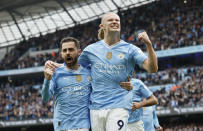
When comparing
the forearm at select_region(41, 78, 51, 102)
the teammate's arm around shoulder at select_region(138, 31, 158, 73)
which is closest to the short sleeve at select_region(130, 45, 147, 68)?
the teammate's arm around shoulder at select_region(138, 31, 158, 73)

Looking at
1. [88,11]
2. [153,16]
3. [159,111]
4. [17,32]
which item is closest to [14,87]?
[17,32]

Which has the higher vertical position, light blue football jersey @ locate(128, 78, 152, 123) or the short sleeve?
the short sleeve

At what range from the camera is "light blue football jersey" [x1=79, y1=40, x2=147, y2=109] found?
4559mm

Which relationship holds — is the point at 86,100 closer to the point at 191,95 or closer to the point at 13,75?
the point at 191,95

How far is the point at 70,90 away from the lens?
16.5ft

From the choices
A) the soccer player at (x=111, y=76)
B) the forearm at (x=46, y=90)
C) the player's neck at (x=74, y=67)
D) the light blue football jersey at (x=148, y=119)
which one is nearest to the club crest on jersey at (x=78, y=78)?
the player's neck at (x=74, y=67)

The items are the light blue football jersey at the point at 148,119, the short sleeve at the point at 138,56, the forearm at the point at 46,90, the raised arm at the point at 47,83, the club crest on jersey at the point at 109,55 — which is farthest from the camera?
the light blue football jersey at the point at 148,119

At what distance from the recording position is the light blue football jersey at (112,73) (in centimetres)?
456

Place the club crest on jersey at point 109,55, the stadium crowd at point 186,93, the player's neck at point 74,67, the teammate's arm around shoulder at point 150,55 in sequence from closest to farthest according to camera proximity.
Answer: the teammate's arm around shoulder at point 150,55
the club crest on jersey at point 109,55
the player's neck at point 74,67
the stadium crowd at point 186,93

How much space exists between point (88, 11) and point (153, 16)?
26.4 ft

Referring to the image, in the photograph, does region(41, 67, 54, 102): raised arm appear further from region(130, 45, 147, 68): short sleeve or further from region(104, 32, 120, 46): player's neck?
region(130, 45, 147, 68): short sleeve

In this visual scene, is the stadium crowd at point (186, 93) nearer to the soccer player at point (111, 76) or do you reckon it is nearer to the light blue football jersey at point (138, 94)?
the light blue football jersey at point (138, 94)

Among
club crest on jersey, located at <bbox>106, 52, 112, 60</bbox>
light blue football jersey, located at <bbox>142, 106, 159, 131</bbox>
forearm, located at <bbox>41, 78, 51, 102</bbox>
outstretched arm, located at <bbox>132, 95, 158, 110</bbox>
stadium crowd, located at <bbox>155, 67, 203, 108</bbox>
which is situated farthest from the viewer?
stadium crowd, located at <bbox>155, 67, 203, 108</bbox>

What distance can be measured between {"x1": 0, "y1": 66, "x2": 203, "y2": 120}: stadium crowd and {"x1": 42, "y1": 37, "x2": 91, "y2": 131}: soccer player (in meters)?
16.9
